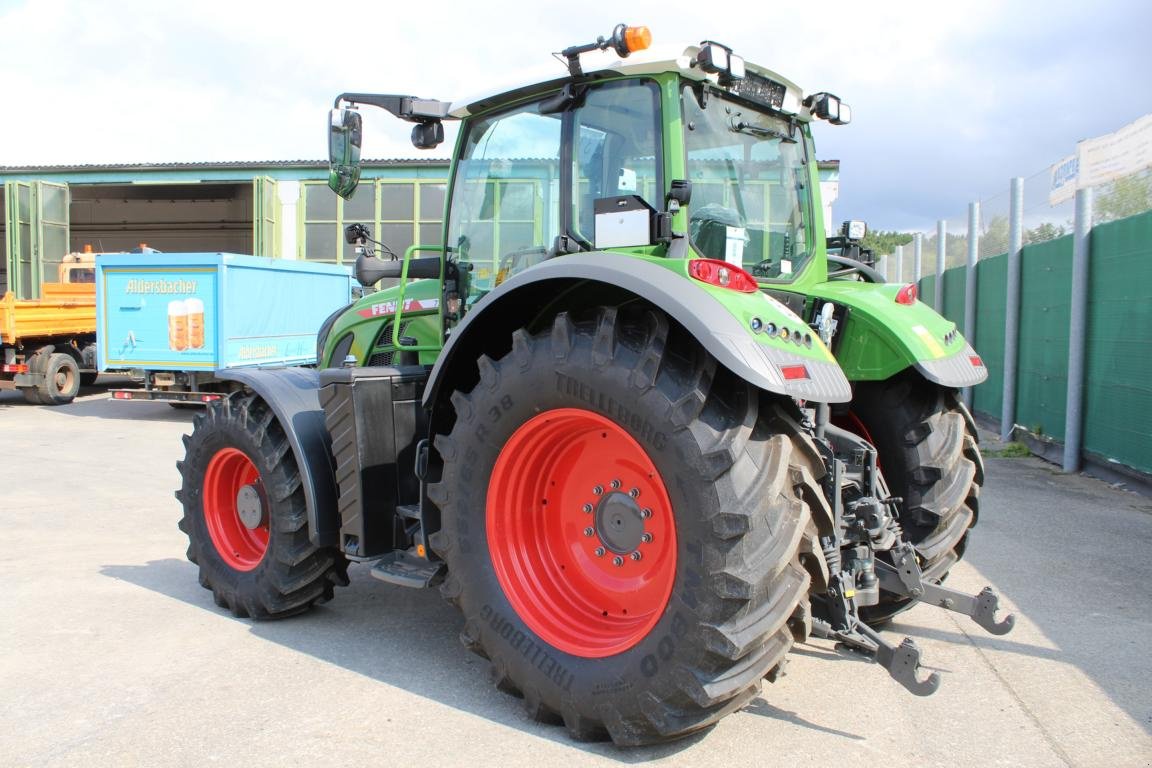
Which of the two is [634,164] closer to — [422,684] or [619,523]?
[619,523]

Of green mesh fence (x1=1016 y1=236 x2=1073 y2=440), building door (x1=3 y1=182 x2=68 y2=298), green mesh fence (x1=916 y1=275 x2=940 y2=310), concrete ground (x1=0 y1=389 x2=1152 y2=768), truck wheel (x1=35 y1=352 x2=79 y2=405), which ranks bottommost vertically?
concrete ground (x1=0 y1=389 x2=1152 y2=768)

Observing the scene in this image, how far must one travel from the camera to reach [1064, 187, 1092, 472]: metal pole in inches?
337

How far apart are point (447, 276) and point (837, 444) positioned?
1927 mm

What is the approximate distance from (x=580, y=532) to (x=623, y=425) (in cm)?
68

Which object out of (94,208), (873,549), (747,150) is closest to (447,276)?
(747,150)

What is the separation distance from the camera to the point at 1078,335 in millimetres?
8617

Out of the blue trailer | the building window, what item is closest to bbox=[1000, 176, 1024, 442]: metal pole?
the blue trailer

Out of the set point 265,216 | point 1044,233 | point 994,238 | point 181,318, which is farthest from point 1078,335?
point 265,216

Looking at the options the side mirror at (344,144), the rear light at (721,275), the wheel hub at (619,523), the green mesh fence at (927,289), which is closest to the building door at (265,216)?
the green mesh fence at (927,289)

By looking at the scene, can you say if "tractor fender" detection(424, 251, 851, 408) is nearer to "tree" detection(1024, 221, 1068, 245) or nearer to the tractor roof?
the tractor roof

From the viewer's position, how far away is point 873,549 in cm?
344

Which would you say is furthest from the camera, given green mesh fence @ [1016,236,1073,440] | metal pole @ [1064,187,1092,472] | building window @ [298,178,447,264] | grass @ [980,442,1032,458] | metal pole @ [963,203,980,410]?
building window @ [298,178,447,264]

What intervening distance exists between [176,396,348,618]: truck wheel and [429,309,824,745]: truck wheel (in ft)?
3.54

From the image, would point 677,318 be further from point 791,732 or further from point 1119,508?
point 1119,508
